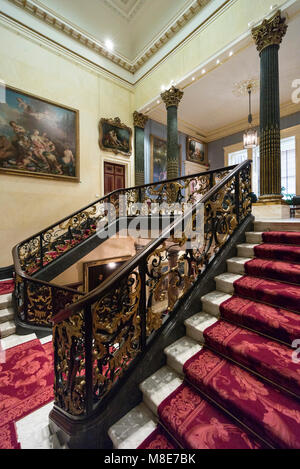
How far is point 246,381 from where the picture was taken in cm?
136

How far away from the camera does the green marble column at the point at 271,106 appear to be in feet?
13.2

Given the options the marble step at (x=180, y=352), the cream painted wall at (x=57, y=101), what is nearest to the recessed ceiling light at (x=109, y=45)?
the cream painted wall at (x=57, y=101)

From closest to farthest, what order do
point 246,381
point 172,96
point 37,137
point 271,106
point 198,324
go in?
point 246,381, point 198,324, point 271,106, point 37,137, point 172,96

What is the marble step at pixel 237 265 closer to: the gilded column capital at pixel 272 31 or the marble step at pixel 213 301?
the marble step at pixel 213 301

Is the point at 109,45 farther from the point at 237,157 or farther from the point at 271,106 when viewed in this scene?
the point at 237,157

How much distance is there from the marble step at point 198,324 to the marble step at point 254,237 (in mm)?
1312

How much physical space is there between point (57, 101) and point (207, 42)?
4.65m

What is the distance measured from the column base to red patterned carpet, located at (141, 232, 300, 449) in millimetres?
2373

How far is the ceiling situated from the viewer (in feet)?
18.2

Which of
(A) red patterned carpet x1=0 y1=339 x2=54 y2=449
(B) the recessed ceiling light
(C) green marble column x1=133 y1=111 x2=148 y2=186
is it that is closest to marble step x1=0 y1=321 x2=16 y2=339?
(A) red patterned carpet x1=0 y1=339 x2=54 y2=449

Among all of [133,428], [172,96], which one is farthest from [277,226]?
[172,96]

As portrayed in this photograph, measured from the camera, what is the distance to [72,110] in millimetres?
6488
